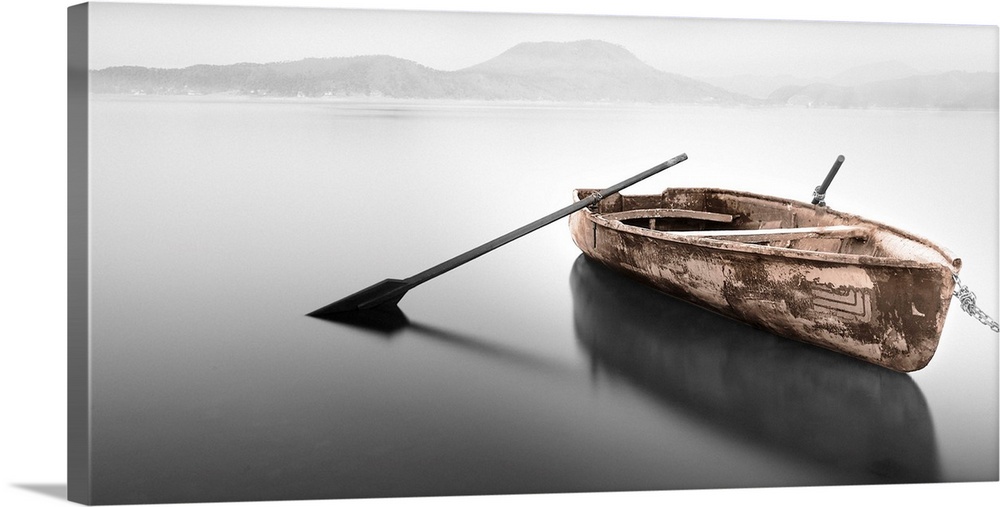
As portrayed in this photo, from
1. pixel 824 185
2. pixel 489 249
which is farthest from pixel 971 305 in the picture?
pixel 489 249

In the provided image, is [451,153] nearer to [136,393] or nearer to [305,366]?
[305,366]

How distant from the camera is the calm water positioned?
3285mm

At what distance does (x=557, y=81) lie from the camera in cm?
385

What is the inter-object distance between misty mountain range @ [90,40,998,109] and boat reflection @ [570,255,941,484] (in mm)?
1167

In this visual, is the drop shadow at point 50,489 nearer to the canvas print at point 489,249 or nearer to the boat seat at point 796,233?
the canvas print at point 489,249

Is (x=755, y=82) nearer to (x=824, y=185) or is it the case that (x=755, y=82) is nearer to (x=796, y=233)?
(x=824, y=185)

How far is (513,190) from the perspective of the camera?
4.55m

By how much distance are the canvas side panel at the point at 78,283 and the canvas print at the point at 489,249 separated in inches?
0.4

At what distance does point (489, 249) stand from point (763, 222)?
2011 millimetres

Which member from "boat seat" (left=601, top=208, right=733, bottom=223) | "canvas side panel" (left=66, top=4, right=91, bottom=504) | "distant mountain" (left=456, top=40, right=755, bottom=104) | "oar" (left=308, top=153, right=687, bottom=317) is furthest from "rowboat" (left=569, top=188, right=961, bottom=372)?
"canvas side panel" (left=66, top=4, right=91, bottom=504)

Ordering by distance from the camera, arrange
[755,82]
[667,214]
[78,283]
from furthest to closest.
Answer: [667,214]
[755,82]
[78,283]

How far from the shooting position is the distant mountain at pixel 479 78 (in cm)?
366

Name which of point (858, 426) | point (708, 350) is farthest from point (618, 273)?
point (858, 426)

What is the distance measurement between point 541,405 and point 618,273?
2261mm
